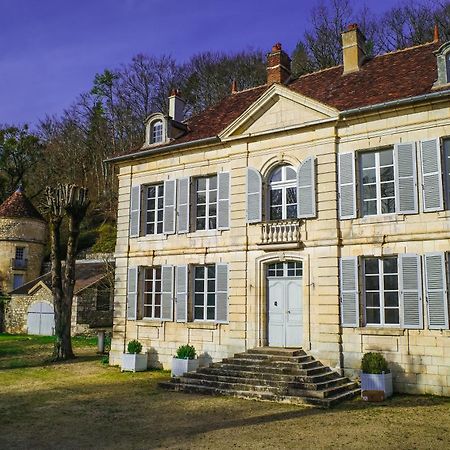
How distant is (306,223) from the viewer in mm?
12508

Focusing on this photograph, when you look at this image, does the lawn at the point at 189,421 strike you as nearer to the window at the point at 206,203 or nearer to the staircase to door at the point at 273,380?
the staircase to door at the point at 273,380

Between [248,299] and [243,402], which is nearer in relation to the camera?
[243,402]

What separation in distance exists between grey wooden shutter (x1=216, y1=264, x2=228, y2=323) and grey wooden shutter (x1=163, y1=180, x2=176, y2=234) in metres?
2.12

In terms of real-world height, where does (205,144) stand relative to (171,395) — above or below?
above

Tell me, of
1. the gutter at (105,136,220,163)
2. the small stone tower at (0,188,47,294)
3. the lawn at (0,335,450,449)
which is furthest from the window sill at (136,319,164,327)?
the small stone tower at (0,188,47,294)

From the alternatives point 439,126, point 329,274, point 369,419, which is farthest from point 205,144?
point 369,419

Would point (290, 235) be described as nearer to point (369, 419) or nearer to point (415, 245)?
point (415, 245)

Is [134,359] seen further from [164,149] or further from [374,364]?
[374,364]

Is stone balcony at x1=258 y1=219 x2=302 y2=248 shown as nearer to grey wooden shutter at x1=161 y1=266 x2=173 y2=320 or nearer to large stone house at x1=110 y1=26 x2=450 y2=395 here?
large stone house at x1=110 y1=26 x2=450 y2=395

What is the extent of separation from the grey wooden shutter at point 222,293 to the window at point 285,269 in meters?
1.21

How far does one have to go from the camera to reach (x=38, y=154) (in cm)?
4106

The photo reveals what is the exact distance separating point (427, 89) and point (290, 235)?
4573 mm

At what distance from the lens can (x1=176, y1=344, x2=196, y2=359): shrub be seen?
1289cm

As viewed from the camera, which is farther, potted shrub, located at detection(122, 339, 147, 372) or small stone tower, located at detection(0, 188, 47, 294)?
small stone tower, located at detection(0, 188, 47, 294)
